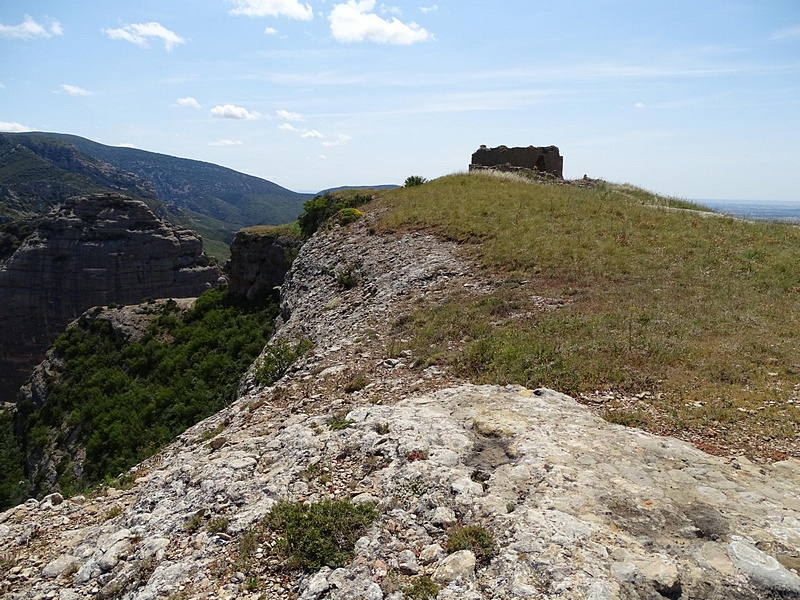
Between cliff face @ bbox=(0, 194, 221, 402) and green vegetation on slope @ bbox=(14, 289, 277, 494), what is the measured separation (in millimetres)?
29769

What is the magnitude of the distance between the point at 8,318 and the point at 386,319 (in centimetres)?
6739

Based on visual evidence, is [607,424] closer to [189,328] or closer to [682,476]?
[682,476]

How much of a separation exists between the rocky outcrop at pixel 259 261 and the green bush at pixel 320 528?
2289 centimetres

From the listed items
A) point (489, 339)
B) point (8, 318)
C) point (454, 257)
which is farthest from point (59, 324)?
point (489, 339)

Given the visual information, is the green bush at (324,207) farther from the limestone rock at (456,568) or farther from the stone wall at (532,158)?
the limestone rock at (456,568)

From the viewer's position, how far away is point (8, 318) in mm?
60625

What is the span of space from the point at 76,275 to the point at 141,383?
148 ft

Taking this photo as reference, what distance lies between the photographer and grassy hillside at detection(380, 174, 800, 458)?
790 cm

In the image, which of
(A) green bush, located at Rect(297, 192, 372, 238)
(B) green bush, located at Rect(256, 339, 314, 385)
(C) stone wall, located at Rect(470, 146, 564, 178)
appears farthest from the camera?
(C) stone wall, located at Rect(470, 146, 564, 178)

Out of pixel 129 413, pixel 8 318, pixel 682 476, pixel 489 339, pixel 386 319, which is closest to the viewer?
A: pixel 682 476

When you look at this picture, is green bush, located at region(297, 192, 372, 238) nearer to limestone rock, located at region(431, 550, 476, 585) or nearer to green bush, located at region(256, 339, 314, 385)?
green bush, located at region(256, 339, 314, 385)

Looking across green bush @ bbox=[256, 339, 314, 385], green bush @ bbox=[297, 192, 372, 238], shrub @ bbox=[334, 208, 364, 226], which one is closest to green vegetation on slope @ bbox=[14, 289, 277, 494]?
green bush @ bbox=[297, 192, 372, 238]

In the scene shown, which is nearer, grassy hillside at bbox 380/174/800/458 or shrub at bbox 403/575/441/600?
shrub at bbox 403/575/441/600

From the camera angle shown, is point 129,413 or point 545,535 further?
point 129,413
